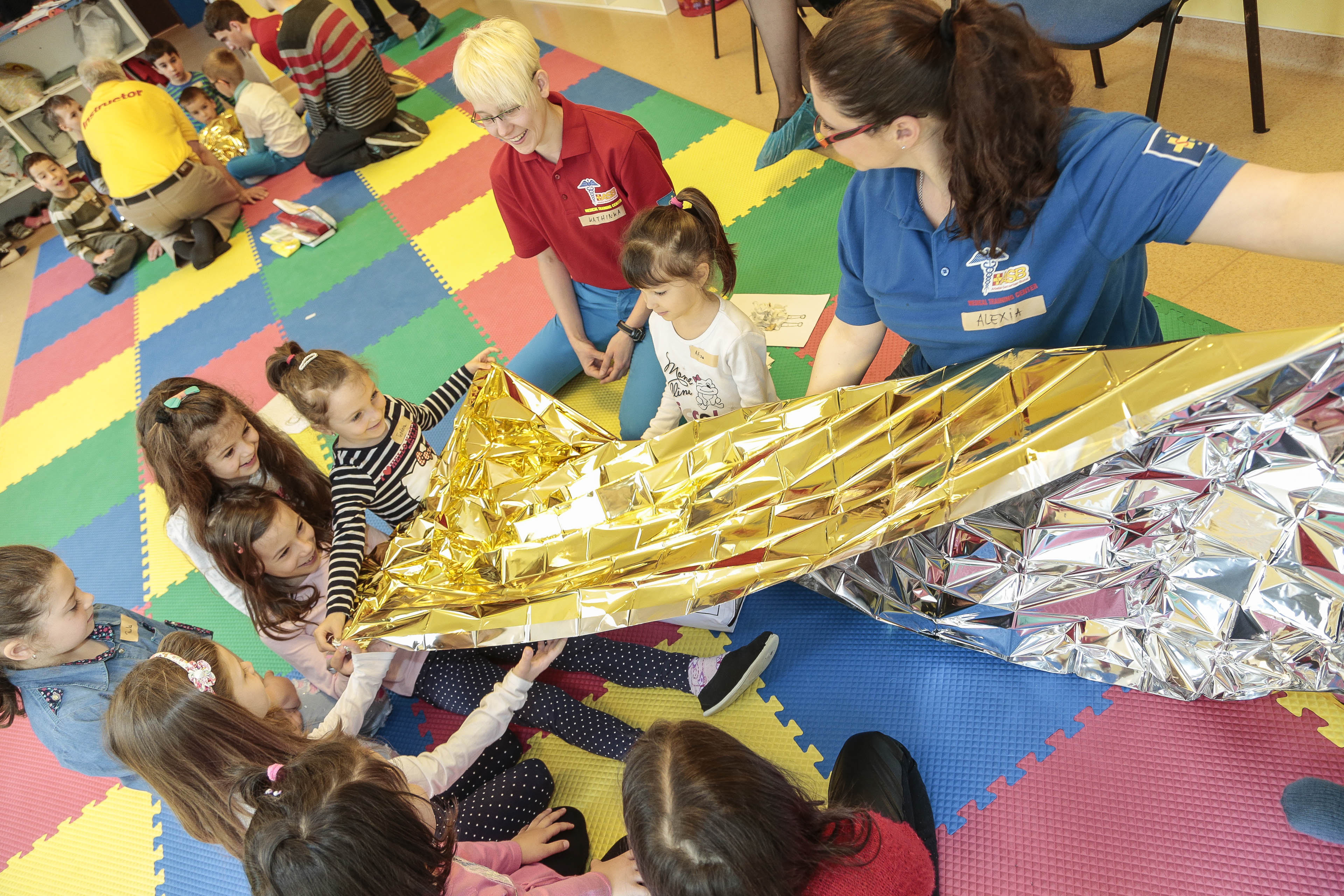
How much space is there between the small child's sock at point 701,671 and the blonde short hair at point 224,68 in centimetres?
530

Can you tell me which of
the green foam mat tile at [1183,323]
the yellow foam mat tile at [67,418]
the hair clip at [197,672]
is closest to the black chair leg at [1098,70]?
the green foam mat tile at [1183,323]

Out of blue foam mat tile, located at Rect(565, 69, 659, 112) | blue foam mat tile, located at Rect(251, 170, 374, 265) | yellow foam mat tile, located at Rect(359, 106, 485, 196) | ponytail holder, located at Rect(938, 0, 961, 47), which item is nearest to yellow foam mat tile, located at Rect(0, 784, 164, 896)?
ponytail holder, located at Rect(938, 0, 961, 47)

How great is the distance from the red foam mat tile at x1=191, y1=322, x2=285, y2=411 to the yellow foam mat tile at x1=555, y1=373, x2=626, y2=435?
142 cm

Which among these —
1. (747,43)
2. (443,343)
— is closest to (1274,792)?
(443,343)

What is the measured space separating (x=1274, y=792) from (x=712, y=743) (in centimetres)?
105

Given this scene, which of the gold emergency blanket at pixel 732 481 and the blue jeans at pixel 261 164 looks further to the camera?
the blue jeans at pixel 261 164

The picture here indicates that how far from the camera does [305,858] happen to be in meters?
1.17

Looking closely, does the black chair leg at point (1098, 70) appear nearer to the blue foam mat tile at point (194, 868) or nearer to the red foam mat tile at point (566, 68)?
the red foam mat tile at point (566, 68)

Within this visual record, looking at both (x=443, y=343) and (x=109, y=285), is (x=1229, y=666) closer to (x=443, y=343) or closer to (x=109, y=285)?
(x=443, y=343)

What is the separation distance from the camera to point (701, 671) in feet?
6.17

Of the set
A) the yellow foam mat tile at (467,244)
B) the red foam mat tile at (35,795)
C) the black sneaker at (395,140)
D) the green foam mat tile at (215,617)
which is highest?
the black sneaker at (395,140)

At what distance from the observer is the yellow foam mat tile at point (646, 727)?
174cm

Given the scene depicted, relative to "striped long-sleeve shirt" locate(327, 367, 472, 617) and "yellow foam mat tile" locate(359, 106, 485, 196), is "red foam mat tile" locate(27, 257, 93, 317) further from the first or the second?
"striped long-sleeve shirt" locate(327, 367, 472, 617)

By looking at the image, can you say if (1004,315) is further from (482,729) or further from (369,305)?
(369,305)
